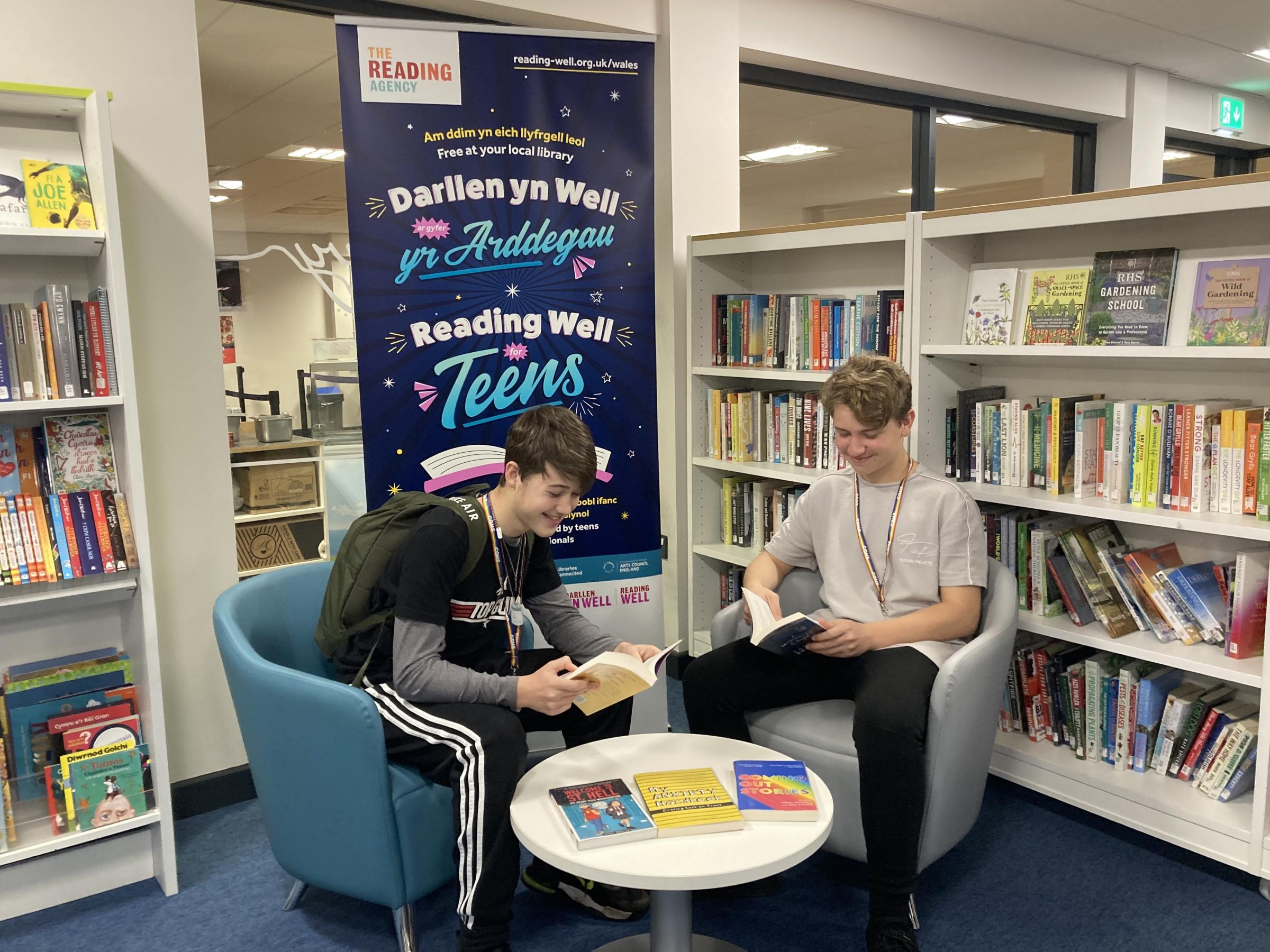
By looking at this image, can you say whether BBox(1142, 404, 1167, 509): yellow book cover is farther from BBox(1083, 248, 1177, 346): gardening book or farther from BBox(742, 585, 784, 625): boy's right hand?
BBox(742, 585, 784, 625): boy's right hand

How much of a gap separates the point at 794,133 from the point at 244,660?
4.37 metres

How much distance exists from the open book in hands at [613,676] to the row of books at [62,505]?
1.22 metres

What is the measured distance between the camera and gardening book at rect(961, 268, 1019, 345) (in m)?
2.76

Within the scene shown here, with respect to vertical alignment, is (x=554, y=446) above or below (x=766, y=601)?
above

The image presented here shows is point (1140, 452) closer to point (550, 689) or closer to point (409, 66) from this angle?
point (550, 689)

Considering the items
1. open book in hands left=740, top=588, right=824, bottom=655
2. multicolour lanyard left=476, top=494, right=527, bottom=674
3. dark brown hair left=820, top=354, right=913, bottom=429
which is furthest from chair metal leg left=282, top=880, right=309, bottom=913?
dark brown hair left=820, top=354, right=913, bottom=429

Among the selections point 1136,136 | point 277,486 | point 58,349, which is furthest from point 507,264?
point 1136,136

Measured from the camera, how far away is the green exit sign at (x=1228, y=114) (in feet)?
20.1

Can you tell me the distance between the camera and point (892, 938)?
203 cm

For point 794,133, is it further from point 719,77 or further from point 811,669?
point 811,669

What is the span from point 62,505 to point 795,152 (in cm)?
455

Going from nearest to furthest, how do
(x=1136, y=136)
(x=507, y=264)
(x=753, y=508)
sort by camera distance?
(x=507, y=264), (x=753, y=508), (x=1136, y=136)

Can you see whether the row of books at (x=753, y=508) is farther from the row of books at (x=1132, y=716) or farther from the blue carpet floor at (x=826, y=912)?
the blue carpet floor at (x=826, y=912)

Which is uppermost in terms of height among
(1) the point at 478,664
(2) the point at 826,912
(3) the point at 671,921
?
(1) the point at 478,664
